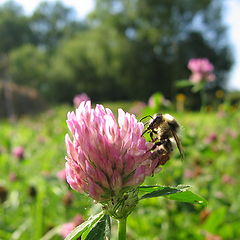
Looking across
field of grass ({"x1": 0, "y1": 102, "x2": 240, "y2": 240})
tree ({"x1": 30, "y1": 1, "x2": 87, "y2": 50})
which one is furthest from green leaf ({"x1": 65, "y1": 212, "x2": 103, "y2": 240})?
tree ({"x1": 30, "y1": 1, "x2": 87, "y2": 50})

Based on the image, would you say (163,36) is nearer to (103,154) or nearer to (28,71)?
(28,71)

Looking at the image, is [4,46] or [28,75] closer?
[28,75]

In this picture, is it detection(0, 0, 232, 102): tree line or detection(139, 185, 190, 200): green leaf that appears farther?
detection(0, 0, 232, 102): tree line

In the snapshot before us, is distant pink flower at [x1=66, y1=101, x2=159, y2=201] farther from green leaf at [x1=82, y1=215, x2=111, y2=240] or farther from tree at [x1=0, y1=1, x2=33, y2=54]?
tree at [x1=0, y1=1, x2=33, y2=54]

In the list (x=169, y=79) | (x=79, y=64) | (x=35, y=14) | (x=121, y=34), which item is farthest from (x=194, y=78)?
(x=35, y=14)

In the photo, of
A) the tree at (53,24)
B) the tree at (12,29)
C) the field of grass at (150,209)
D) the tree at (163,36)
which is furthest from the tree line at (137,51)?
the field of grass at (150,209)

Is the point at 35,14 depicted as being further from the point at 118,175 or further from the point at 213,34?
the point at 118,175
